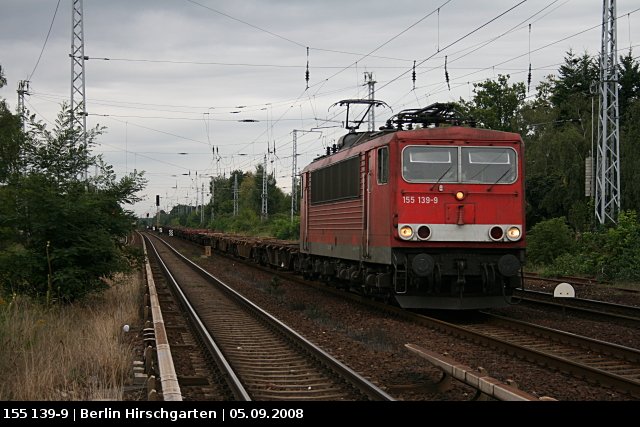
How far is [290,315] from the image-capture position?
14.5 metres

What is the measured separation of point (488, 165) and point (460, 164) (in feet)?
1.69

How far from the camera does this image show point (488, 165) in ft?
42.7

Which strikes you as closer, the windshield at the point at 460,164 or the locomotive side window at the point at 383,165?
the windshield at the point at 460,164

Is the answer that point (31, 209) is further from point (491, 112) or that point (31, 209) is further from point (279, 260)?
point (491, 112)

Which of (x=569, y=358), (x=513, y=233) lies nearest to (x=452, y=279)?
(x=513, y=233)

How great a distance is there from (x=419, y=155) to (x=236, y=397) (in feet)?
22.3

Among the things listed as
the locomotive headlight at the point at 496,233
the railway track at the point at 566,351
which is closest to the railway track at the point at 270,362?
the railway track at the point at 566,351

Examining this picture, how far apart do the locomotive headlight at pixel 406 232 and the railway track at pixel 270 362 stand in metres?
2.58

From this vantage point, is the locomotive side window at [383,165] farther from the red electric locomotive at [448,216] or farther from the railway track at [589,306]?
the railway track at [589,306]

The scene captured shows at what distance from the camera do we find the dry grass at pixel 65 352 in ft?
24.6

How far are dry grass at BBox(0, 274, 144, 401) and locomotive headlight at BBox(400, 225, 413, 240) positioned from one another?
15.8 feet

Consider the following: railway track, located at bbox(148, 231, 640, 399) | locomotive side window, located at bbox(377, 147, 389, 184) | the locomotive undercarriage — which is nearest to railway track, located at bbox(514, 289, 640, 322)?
the locomotive undercarriage


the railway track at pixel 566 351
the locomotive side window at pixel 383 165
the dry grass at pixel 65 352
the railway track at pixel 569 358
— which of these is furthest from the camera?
the locomotive side window at pixel 383 165
